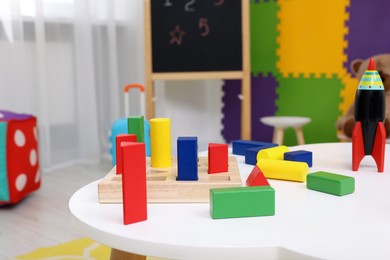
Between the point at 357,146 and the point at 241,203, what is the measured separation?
1.16 feet

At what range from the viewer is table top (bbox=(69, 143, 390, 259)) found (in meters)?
0.54

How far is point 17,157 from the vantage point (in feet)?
5.88

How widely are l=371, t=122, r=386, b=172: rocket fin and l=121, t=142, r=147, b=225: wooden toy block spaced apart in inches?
18.4

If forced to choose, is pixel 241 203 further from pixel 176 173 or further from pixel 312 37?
pixel 312 37

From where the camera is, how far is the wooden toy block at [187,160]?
740mm

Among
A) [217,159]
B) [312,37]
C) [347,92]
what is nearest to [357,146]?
[217,159]

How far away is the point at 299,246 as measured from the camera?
0.55 m

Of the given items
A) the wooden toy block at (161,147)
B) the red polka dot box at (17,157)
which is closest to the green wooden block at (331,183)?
the wooden toy block at (161,147)

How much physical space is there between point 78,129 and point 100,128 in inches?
5.2

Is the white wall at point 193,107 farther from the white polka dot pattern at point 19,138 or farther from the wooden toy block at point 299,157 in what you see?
the wooden toy block at point 299,157

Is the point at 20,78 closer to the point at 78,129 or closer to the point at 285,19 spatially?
the point at 78,129

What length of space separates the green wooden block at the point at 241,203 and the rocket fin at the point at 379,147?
335 mm

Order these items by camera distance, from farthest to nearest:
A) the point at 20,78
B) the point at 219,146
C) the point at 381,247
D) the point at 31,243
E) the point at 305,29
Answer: the point at 305,29 → the point at 20,78 → the point at 31,243 → the point at 219,146 → the point at 381,247

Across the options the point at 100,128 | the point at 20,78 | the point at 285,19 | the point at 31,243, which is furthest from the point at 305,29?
the point at 31,243
